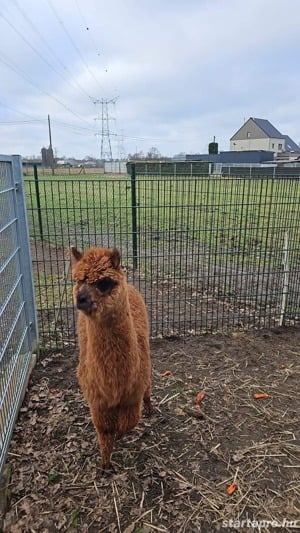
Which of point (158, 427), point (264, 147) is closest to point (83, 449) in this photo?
point (158, 427)

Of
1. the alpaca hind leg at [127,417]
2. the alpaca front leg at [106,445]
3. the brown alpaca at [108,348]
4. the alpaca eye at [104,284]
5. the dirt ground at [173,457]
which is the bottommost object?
the dirt ground at [173,457]

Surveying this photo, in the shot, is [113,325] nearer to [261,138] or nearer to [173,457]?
[173,457]

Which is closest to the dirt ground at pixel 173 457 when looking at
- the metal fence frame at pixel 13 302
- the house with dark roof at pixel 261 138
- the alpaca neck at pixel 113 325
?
the metal fence frame at pixel 13 302

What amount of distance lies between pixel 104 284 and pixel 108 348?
50 cm

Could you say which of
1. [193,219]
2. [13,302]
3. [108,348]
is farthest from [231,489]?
[193,219]

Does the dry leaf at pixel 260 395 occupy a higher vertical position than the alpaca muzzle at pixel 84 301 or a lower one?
lower

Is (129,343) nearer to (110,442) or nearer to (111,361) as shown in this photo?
(111,361)

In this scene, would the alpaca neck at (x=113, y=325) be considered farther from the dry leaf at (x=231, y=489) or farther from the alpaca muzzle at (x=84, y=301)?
the dry leaf at (x=231, y=489)

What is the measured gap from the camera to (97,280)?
2055 mm

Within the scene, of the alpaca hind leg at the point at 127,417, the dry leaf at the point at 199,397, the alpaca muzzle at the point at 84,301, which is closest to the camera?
the alpaca muzzle at the point at 84,301

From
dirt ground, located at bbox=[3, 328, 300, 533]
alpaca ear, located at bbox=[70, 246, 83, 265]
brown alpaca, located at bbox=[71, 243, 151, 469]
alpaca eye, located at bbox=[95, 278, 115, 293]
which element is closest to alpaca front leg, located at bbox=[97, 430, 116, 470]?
brown alpaca, located at bbox=[71, 243, 151, 469]

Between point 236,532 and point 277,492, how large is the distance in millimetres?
475

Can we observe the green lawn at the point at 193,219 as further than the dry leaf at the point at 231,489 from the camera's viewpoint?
Yes

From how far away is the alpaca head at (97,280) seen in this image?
2021 millimetres
